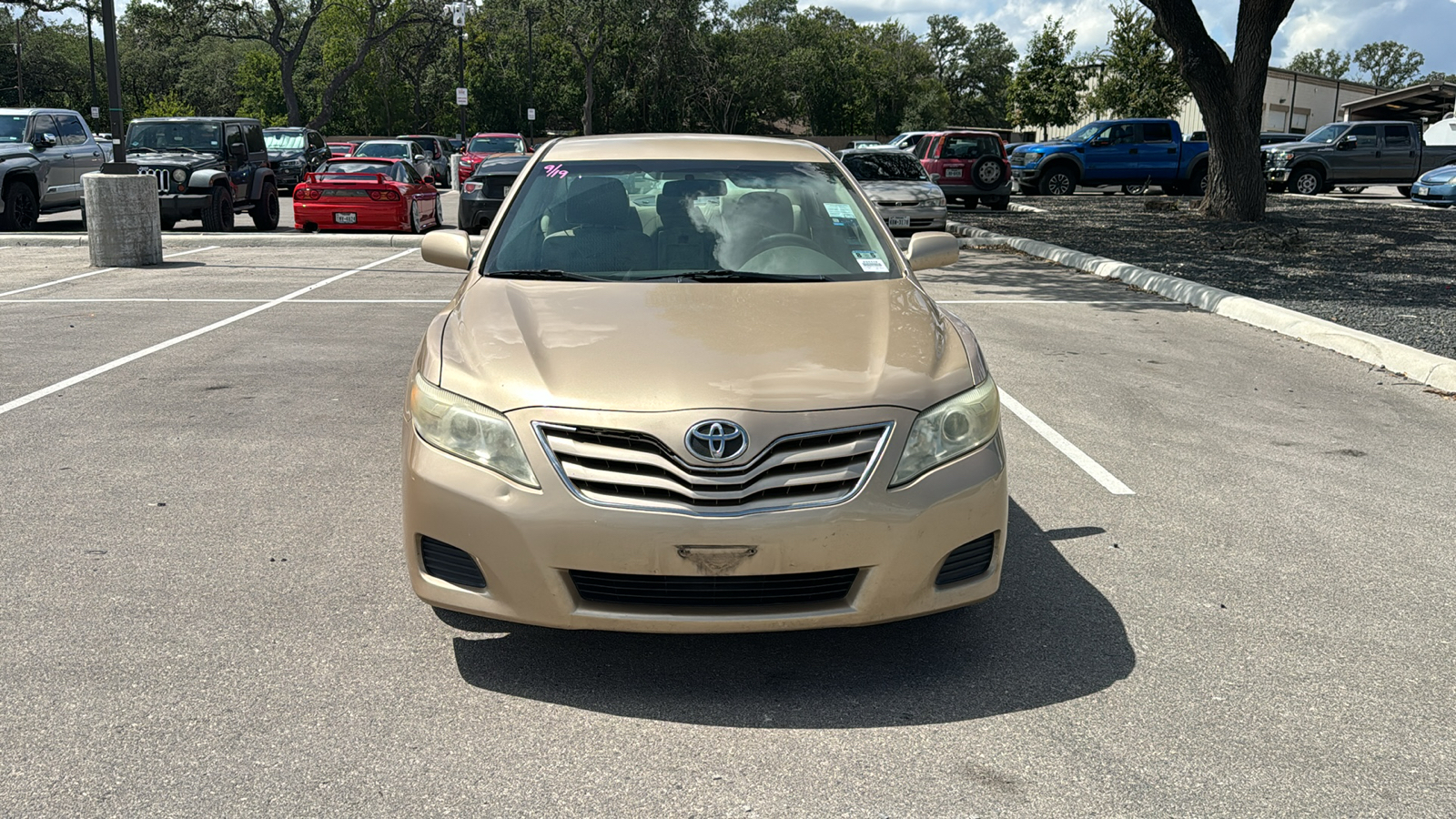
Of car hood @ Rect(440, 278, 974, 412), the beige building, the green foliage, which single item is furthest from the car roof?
the green foliage

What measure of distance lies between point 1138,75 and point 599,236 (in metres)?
53.6

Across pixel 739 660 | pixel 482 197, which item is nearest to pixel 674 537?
pixel 739 660

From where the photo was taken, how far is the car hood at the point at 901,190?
65.5 feet

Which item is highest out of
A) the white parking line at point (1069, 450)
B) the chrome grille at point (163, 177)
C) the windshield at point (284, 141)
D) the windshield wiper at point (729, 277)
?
the windshield at point (284, 141)

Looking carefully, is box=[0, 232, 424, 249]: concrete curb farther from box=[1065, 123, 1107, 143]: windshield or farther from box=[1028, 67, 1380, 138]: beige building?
box=[1028, 67, 1380, 138]: beige building

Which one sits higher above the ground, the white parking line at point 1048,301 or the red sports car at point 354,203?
the red sports car at point 354,203

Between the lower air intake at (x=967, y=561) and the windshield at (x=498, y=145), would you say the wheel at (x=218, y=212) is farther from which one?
the lower air intake at (x=967, y=561)

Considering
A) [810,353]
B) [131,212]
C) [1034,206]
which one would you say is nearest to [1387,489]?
[810,353]

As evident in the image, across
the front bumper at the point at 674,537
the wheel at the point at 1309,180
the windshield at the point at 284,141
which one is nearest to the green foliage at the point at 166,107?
the windshield at the point at 284,141

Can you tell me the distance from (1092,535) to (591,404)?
8.52 feet

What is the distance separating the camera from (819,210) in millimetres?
5297

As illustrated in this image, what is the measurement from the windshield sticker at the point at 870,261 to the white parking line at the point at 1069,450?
1789 mm

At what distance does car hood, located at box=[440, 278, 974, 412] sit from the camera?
366 centimetres

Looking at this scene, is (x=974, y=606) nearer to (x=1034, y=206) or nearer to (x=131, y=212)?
(x=131, y=212)
